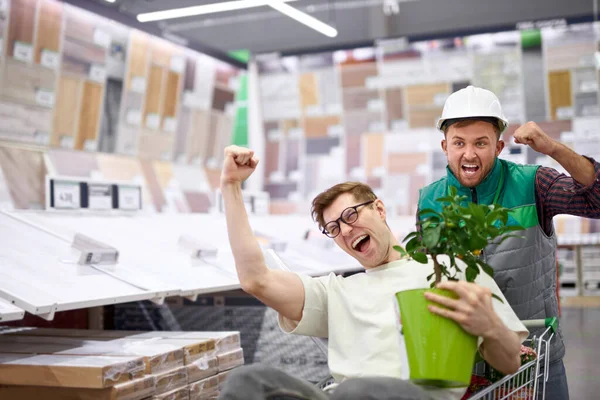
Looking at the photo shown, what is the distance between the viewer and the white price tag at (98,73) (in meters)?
6.83

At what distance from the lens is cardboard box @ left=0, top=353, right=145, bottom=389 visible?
244 cm

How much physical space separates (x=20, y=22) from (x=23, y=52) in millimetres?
248

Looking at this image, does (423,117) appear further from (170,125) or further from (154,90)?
(154,90)

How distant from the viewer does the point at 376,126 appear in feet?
31.9

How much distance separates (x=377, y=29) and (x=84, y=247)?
25.1 feet

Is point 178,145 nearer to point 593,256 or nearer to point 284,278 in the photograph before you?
point 593,256

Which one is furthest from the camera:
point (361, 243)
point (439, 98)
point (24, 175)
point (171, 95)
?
point (439, 98)

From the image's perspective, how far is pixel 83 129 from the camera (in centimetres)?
685

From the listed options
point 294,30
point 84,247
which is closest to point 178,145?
point 294,30

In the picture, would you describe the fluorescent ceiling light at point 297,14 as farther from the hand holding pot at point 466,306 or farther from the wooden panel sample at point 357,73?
the hand holding pot at point 466,306

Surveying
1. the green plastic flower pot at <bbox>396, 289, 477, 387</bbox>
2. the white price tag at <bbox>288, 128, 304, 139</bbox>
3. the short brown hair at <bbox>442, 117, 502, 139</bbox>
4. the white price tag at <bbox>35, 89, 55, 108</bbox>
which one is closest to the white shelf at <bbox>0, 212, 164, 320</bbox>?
the green plastic flower pot at <bbox>396, 289, 477, 387</bbox>

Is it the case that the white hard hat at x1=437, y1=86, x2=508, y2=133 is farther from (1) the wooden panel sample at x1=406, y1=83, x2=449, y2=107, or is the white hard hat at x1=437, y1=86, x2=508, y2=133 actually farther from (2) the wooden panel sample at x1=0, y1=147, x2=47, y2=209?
(1) the wooden panel sample at x1=406, y1=83, x2=449, y2=107

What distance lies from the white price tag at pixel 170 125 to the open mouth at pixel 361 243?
19.6ft

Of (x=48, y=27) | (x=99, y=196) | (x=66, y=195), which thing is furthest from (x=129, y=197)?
(x=48, y=27)
